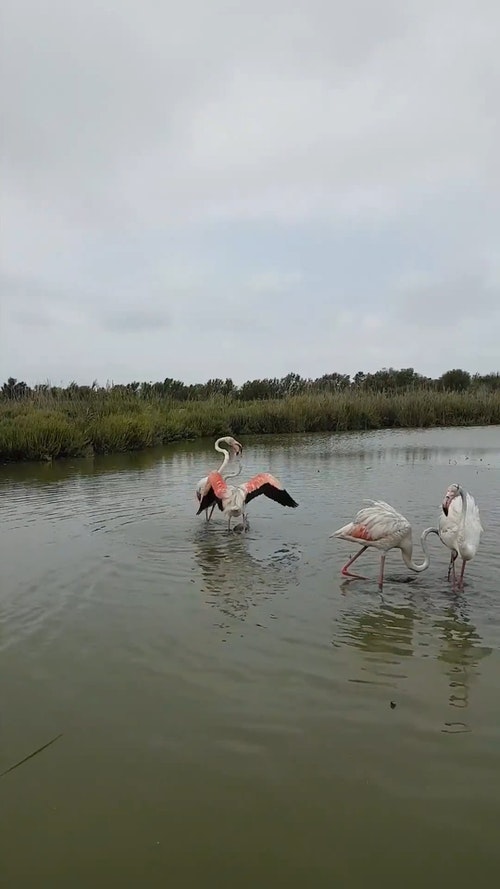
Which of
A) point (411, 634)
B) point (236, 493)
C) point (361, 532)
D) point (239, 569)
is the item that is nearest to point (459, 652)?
point (411, 634)

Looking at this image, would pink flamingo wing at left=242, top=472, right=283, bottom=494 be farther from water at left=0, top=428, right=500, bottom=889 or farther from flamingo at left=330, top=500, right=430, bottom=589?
flamingo at left=330, top=500, right=430, bottom=589

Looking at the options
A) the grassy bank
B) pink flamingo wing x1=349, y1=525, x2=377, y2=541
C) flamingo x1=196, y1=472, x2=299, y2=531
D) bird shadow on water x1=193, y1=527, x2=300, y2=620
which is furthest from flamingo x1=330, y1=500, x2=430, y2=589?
the grassy bank

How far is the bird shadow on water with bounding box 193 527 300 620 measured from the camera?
5.37 m

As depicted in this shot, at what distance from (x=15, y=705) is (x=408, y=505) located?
647cm

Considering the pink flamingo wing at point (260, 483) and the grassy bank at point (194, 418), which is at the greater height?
the grassy bank at point (194, 418)

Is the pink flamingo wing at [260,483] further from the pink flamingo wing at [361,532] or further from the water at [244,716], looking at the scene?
the pink flamingo wing at [361,532]

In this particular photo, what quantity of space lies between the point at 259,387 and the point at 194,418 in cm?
1056

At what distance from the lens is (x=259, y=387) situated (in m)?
31.7

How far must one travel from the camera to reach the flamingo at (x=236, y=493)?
793 centimetres

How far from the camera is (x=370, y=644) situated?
14.2ft

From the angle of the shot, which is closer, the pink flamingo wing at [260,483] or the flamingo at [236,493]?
the flamingo at [236,493]

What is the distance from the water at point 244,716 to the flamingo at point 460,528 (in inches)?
10.8

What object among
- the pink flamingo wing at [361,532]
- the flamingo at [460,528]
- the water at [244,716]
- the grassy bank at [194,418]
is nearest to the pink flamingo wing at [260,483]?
the water at [244,716]

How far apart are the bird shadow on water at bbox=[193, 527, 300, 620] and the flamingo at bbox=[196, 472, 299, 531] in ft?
1.01
